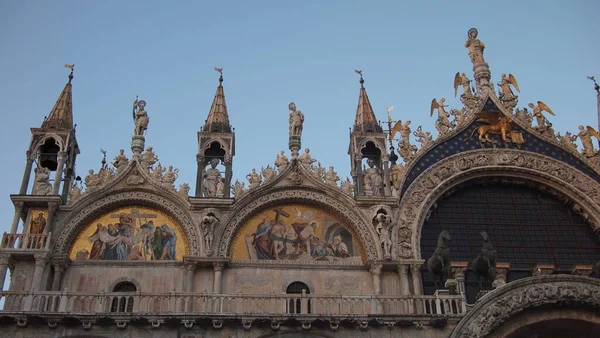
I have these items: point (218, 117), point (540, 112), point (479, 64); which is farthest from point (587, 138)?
point (218, 117)

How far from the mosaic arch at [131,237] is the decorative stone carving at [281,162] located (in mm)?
2963

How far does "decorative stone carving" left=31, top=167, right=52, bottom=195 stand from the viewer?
17844mm

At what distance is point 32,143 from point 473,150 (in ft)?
38.1

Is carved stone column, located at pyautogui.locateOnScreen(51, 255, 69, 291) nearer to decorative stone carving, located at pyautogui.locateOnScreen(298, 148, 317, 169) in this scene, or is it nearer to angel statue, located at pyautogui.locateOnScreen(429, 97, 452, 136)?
decorative stone carving, located at pyautogui.locateOnScreen(298, 148, 317, 169)

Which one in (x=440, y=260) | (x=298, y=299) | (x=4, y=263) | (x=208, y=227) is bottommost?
(x=298, y=299)

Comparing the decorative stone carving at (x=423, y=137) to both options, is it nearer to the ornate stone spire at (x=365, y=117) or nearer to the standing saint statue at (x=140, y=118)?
the ornate stone spire at (x=365, y=117)

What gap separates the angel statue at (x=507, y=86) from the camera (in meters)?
20.8

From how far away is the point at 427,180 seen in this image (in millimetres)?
18844

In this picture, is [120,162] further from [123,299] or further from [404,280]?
[404,280]

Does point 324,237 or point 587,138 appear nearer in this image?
point 324,237

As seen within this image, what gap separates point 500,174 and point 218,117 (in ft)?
25.5

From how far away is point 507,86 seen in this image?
21.1m

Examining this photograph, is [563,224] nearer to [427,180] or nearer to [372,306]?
[427,180]

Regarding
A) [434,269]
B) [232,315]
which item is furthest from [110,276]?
[434,269]
